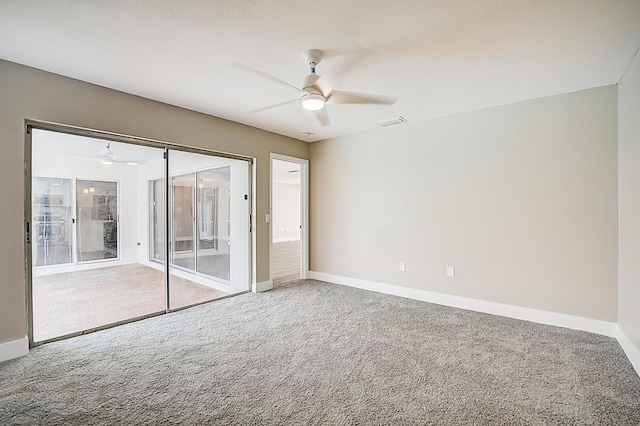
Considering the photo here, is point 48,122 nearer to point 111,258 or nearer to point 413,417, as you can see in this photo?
point 111,258

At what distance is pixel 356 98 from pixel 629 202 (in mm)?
2723

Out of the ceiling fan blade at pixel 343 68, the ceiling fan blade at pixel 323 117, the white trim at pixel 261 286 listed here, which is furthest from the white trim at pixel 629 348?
the white trim at pixel 261 286

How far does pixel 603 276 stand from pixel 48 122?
570 cm

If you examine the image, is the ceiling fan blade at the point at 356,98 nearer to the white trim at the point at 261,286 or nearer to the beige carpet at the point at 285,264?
the beige carpet at the point at 285,264

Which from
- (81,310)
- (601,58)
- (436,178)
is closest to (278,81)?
(436,178)

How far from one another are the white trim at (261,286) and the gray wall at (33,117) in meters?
2.28

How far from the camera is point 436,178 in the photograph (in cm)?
423

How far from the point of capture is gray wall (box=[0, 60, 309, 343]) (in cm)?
262

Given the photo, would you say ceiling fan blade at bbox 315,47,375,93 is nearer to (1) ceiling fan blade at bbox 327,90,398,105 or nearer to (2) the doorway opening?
(1) ceiling fan blade at bbox 327,90,398,105

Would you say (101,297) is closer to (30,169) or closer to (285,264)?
(30,169)

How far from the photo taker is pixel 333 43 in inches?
91.6

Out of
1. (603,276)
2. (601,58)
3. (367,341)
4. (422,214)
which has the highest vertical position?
(601,58)

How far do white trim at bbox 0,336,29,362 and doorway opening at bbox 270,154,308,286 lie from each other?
9.80 feet

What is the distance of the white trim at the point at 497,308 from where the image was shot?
3170 millimetres
